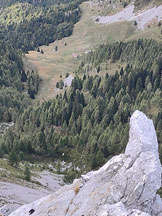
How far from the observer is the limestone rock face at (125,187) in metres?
29.1

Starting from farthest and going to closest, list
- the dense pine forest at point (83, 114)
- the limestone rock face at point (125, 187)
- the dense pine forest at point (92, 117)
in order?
the dense pine forest at point (92, 117) < the dense pine forest at point (83, 114) < the limestone rock face at point (125, 187)

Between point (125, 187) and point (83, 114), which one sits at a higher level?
point (125, 187)

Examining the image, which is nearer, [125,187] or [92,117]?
[125,187]

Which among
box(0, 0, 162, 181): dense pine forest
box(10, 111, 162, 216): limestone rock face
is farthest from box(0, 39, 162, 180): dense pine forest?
box(10, 111, 162, 216): limestone rock face

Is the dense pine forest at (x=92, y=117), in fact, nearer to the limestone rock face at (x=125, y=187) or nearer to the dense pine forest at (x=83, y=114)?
the dense pine forest at (x=83, y=114)

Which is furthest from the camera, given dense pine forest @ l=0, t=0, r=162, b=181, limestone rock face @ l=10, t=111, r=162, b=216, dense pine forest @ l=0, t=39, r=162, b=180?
Answer: dense pine forest @ l=0, t=39, r=162, b=180

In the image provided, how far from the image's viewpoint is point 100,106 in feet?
456

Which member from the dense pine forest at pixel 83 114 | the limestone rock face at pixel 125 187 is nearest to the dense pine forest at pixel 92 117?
the dense pine forest at pixel 83 114

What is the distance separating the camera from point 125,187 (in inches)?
1206

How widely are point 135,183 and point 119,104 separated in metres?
115

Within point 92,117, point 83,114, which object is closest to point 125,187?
point 92,117

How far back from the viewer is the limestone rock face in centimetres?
2914

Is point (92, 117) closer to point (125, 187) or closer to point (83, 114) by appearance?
point (83, 114)

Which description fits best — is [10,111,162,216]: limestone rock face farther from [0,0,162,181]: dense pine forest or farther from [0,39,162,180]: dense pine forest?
[0,39,162,180]: dense pine forest
